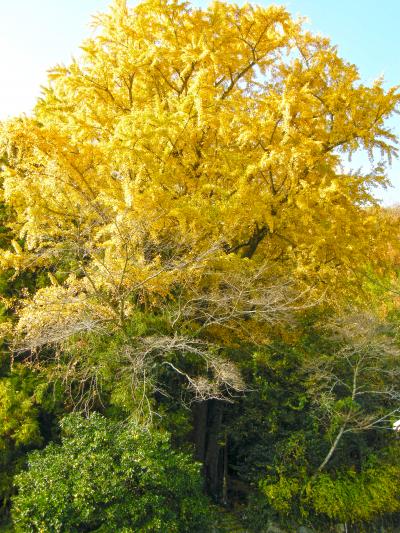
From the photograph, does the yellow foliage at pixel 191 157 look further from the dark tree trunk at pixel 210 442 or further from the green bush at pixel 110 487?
the dark tree trunk at pixel 210 442

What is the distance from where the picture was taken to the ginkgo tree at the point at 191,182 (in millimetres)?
5918

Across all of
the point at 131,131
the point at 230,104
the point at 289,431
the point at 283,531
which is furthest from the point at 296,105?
the point at 283,531

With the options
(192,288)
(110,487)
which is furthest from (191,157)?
(110,487)

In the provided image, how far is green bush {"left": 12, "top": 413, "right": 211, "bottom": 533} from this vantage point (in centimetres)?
488

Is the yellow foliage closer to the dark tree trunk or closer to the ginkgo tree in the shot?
the ginkgo tree

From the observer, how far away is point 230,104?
685 cm

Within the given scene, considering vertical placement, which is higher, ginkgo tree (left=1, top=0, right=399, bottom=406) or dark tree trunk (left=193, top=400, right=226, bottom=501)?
ginkgo tree (left=1, top=0, right=399, bottom=406)

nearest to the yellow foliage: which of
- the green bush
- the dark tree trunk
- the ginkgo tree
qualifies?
the ginkgo tree

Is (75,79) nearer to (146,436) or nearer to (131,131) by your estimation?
(131,131)

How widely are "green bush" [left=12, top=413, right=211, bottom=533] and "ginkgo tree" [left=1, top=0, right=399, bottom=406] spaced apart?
94 cm

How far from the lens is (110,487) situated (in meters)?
4.96

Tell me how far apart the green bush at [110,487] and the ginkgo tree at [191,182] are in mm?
944

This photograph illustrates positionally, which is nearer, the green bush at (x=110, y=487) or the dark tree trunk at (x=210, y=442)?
the green bush at (x=110, y=487)

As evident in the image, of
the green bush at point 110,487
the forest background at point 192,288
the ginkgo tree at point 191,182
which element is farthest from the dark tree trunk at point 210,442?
the green bush at point 110,487
